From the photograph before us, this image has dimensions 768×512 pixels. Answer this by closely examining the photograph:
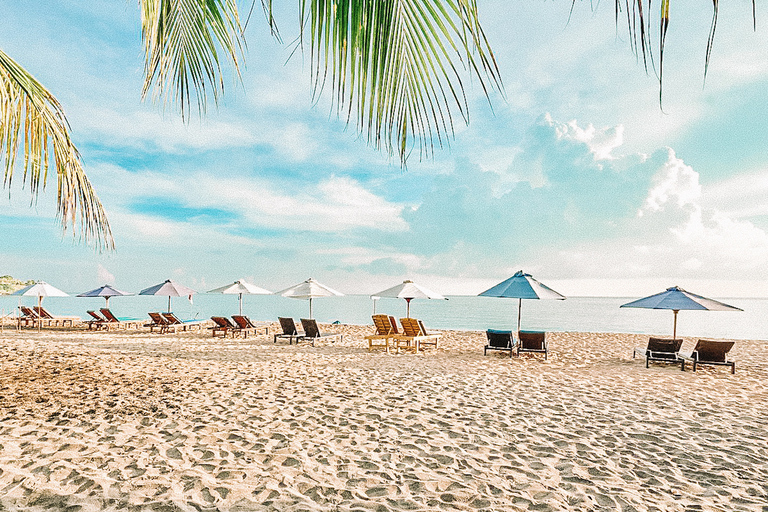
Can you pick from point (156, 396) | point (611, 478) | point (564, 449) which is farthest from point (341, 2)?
point (156, 396)

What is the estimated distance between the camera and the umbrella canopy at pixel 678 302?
32.7ft

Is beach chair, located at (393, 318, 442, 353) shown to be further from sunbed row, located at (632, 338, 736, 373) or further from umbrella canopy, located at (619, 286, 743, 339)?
sunbed row, located at (632, 338, 736, 373)

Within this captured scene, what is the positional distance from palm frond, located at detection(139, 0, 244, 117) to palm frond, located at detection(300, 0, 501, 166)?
33.1 inches

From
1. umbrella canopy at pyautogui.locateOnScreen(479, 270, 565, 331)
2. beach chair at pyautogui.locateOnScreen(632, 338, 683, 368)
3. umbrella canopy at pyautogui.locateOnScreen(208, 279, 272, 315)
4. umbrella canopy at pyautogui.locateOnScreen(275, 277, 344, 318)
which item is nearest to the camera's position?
beach chair at pyautogui.locateOnScreen(632, 338, 683, 368)

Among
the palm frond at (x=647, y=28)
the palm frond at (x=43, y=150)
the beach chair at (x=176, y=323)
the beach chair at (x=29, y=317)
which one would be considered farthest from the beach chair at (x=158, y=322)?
the palm frond at (x=647, y=28)

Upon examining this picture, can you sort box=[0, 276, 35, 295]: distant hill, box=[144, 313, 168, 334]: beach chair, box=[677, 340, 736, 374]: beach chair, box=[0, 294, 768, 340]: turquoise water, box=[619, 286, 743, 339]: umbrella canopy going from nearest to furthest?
box=[677, 340, 736, 374]: beach chair < box=[619, 286, 743, 339]: umbrella canopy < box=[144, 313, 168, 334]: beach chair < box=[0, 294, 768, 340]: turquoise water < box=[0, 276, 35, 295]: distant hill

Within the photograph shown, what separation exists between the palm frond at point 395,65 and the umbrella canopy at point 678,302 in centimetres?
1030

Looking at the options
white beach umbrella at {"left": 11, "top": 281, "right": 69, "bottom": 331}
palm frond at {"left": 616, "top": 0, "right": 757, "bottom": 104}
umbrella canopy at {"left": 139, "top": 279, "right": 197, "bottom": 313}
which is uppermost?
palm frond at {"left": 616, "top": 0, "right": 757, "bottom": 104}

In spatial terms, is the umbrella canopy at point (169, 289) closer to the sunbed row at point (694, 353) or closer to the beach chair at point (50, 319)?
the beach chair at point (50, 319)

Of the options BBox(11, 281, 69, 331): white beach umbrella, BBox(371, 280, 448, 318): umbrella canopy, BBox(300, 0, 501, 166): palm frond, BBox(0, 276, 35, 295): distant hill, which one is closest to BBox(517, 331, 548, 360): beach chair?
BBox(371, 280, 448, 318): umbrella canopy

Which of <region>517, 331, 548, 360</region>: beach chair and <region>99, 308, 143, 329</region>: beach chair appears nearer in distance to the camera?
<region>517, 331, 548, 360</region>: beach chair

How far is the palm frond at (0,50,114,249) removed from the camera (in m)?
3.16

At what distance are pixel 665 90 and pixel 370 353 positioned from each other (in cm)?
1127

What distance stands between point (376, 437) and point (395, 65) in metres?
4.63
